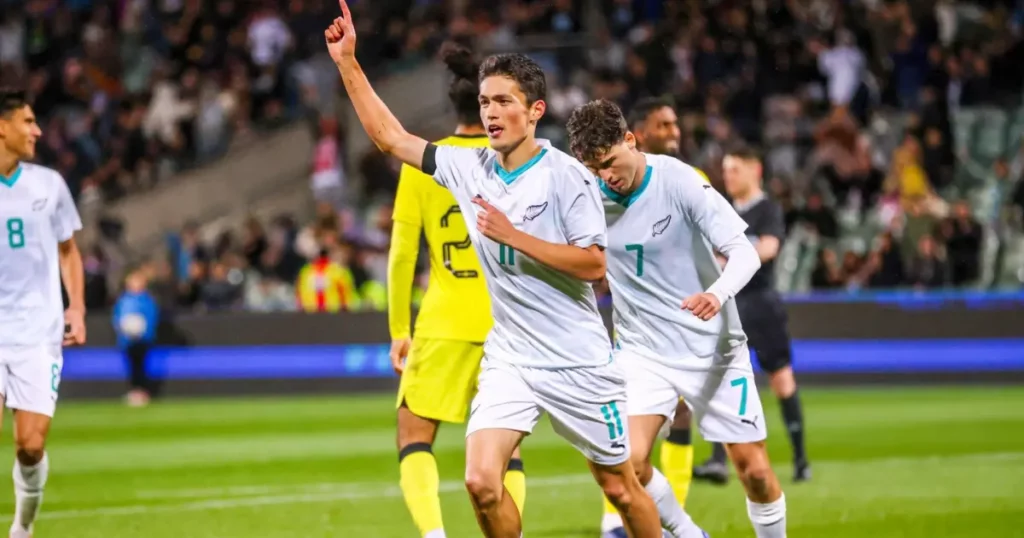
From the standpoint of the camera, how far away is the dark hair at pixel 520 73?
19.2 ft

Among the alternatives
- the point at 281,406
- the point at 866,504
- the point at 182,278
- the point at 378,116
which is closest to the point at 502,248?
the point at 378,116

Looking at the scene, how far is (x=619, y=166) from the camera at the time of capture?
21.2 ft

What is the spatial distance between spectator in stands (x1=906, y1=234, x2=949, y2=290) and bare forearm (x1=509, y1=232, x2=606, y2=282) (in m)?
12.9

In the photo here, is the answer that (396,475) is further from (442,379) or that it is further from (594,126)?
(594,126)

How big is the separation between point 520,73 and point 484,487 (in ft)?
5.30

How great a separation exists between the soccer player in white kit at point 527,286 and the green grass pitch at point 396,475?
255cm

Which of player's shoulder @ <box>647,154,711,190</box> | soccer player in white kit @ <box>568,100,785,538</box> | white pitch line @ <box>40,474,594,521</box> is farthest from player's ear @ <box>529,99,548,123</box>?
white pitch line @ <box>40,474,594,521</box>

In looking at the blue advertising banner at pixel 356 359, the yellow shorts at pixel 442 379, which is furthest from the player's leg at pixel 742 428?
the blue advertising banner at pixel 356 359

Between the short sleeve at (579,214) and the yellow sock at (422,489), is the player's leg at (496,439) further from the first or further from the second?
the yellow sock at (422,489)

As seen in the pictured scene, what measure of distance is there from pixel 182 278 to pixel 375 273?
3.55 metres

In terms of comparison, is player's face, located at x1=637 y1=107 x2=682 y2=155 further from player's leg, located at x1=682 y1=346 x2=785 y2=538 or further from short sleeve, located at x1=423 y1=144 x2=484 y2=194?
short sleeve, located at x1=423 y1=144 x2=484 y2=194

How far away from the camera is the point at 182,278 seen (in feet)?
72.5

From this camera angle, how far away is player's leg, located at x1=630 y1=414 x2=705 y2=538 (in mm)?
6691

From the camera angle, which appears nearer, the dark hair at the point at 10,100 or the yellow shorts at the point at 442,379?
the yellow shorts at the point at 442,379
